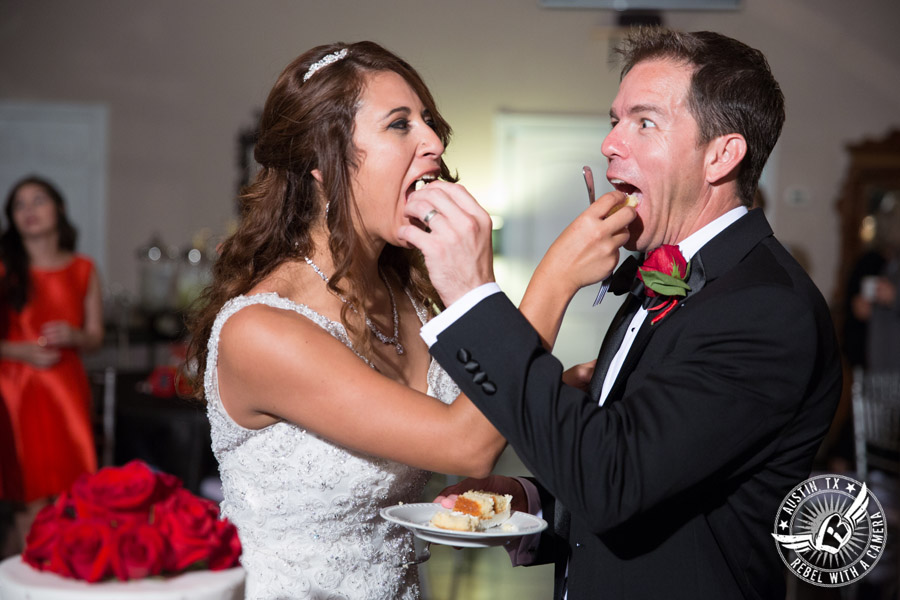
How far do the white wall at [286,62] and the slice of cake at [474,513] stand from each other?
6.85 meters

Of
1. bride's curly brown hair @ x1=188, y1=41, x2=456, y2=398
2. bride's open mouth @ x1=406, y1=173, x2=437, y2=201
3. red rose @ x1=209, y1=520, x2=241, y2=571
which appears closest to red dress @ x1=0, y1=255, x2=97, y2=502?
bride's curly brown hair @ x1=188, y1=41, x2=456, y2=398

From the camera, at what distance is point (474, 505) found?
149 cm

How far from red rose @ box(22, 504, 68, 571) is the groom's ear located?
3.80ft

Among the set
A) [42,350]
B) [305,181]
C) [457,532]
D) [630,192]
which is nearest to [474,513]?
[457,532]

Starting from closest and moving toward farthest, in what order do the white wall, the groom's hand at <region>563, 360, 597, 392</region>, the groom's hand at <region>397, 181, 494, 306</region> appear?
1. the groom's hand at <region>397, 181, 494, 306</region>
2. the groom's hand at <region>563, 360, 597, 392</region>
3. the white wall

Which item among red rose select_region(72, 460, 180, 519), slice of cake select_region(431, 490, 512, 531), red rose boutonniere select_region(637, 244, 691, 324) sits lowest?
slice of cake select_region(431, 490, 512, 531)

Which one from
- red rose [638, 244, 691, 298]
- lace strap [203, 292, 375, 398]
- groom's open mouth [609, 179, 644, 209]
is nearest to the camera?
red rose [638, 244, 691, 298]

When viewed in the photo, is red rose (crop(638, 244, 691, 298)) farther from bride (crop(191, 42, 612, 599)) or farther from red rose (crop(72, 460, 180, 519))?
red rose (crop(72, 460, 180, 519))

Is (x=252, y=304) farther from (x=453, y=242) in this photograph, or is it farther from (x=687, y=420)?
(x=687, y=420)

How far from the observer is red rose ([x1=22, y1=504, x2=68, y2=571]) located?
35.1 inches

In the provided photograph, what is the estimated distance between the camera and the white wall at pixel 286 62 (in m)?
8.10

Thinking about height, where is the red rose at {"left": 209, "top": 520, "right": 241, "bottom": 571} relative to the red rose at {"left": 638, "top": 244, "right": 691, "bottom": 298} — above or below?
below

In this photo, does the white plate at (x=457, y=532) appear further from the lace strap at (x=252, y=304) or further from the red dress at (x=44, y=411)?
the red dress at (x=44, y=411)

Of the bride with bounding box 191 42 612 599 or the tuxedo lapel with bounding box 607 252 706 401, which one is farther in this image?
the bride with bounding box 191 42 612 599
